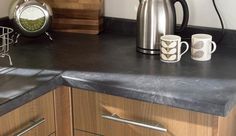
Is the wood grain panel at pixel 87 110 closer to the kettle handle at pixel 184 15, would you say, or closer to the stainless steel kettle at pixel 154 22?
the stainless steel kettle at pixel 154 22

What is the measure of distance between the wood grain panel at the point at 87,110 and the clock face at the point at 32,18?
0.50m

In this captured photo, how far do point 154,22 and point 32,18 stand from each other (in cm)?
52

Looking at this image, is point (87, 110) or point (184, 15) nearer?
point (87, 110)

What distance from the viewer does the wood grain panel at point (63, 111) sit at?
1.40 metres

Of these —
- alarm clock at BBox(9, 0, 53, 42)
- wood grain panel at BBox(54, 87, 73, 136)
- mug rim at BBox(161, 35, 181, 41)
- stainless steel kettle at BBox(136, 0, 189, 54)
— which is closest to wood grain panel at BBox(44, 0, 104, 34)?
alarm clock at BBox(9, 0, 53, 42)

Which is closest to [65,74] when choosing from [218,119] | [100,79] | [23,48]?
[100,79]

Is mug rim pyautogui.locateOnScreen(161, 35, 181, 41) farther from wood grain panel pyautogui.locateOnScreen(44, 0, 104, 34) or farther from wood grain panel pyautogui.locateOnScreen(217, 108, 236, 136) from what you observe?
wood grain panel pyautogui.locateOnScreen(44, 0, 104, 34)

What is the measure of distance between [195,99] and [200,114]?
5 centimetres

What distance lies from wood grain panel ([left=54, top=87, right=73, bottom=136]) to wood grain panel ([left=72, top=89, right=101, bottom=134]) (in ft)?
0.07

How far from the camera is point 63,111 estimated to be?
55.9 inches

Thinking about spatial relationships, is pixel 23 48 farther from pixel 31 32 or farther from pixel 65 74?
pixel 65 74

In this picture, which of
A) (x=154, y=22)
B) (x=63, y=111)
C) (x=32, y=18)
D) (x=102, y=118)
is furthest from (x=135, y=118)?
(x=32, y=18)

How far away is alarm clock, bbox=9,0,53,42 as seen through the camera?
174cm

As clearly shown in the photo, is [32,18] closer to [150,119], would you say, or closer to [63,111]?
[63,111]
